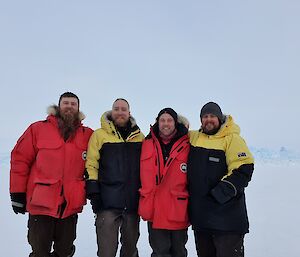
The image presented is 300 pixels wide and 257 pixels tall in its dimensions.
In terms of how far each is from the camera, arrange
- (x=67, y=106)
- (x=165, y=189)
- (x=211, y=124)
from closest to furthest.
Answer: (x=211, y=124) < (x=165, y=189) < (x=67, y=106)

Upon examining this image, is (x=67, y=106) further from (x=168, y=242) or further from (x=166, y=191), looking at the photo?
(x=168, y=242)

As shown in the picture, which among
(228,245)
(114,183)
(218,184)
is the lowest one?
(228,245)

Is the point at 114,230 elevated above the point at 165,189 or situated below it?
below

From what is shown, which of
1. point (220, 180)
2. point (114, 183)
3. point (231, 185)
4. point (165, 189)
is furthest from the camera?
point (114, 183)

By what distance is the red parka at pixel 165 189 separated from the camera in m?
3.55

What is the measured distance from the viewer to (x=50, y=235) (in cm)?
362

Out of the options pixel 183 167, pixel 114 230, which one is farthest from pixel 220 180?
pixel 114 230

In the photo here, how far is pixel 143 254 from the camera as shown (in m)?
5.33

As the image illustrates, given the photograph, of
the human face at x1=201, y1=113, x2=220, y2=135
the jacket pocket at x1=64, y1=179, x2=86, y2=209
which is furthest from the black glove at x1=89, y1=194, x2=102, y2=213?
the human face at x1=201, y1=113, x2=220, y2=135

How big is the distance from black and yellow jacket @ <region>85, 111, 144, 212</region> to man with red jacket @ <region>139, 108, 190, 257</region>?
138 millimetres

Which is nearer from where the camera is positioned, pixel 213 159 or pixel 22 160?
pixel 213 159

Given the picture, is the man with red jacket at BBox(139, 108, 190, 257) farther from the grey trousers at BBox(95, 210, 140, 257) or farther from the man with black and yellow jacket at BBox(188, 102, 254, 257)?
the grey trousers at BBox(95, 210, 140, 257)

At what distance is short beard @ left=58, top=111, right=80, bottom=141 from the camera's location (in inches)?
147

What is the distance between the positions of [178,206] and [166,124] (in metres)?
0.92
